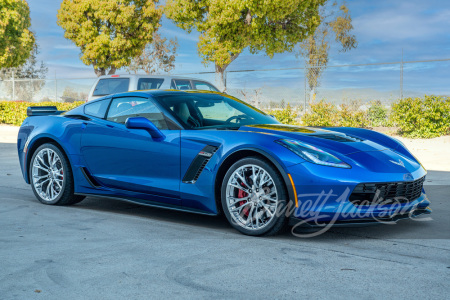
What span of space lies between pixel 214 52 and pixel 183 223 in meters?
19.2

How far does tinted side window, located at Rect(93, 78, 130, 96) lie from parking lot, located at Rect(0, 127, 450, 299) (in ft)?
25.9

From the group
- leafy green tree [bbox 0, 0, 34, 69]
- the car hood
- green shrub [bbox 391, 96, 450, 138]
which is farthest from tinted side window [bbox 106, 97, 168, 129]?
leafy green tree [bbox 0, 0, 34, 69]

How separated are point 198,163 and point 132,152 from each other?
0.88 m

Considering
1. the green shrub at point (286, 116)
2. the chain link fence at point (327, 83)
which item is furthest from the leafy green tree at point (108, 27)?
the green shrub at point (286, 116)

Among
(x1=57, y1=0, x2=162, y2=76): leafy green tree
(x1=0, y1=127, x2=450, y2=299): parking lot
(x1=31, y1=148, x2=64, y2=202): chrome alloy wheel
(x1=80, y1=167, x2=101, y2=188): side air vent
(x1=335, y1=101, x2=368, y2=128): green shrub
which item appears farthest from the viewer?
(x1=57, y1=0, x2=162, y2=76): leafy green tree

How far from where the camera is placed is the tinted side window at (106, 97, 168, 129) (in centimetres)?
580

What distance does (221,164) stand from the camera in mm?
5141

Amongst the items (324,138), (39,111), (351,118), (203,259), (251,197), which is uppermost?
(39,111)

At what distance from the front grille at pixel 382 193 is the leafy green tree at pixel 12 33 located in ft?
114

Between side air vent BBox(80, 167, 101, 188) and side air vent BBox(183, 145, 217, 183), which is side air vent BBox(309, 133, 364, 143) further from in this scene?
side air vent BBox(80, 167, 101, 188)

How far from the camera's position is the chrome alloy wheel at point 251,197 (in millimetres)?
4887

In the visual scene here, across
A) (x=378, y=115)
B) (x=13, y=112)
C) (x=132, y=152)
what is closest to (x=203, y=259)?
(x=132, y=152)

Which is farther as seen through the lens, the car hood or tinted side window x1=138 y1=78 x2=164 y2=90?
tinted side window x1=138 y1=78 x2=164 y2=90

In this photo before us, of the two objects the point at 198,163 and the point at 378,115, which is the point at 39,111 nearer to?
the point at 198,163
